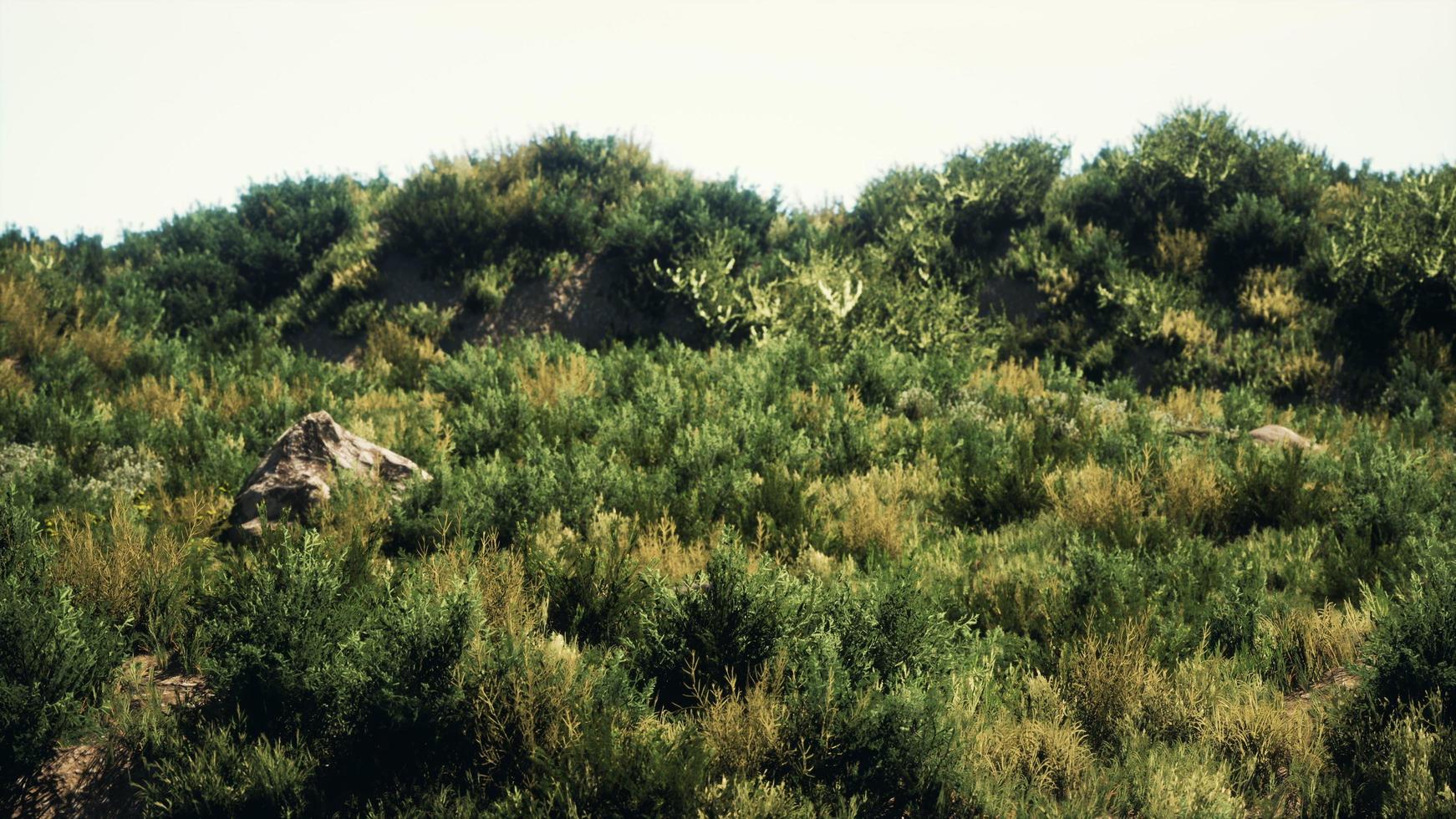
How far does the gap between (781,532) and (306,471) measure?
4028 millimetres

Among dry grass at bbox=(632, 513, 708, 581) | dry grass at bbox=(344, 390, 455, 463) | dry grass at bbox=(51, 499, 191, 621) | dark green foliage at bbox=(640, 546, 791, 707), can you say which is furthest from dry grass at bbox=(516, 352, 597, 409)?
dark green foliage at bbox=(640, 546, 791, 707)

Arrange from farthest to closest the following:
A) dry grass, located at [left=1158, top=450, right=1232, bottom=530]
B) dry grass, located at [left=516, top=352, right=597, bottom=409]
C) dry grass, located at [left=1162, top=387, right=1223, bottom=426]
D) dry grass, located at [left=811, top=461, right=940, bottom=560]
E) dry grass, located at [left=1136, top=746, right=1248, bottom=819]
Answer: dry grass, located at [left=1162, top=387, right=1223, bottom=426] < dry grass, located at [left=516, top=352, right=597, bottom=409] < dry grass, located at [left=1158, top=450, right=1232, bottom=530] < dry grass, located at [left=811, top=461, right=940, bottom=560] < dry grass, located at [left=1136, top=746, right=1248, bottom=819]

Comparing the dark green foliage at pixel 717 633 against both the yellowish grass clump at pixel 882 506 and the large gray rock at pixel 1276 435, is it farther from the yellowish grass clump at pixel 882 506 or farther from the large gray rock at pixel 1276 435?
the large gray rock at pixel 1276 435

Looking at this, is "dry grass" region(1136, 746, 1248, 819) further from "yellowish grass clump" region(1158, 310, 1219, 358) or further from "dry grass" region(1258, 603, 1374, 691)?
"yellowish grass clump" region(1158, 310, 1219, 358)

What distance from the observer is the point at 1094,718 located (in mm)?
4949

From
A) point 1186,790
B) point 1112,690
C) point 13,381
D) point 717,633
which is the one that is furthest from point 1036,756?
point 13,381

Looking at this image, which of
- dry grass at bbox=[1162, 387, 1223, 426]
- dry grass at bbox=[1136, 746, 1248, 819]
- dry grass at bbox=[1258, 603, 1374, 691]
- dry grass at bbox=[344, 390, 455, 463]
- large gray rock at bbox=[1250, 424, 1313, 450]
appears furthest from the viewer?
dry grass at bbox=[1162, 387, 1223, 426]

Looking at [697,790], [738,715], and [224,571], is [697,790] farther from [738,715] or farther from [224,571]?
[224,571]

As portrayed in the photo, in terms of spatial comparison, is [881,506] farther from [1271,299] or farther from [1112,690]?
[1271,299]

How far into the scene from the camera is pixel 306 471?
7297mm

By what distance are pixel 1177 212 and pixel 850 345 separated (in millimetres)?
7430

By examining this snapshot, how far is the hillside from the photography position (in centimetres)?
440

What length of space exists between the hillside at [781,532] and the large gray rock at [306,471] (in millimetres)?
131

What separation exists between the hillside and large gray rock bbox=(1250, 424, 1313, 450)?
0.99ft
